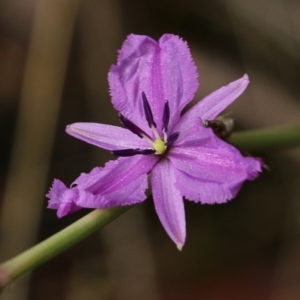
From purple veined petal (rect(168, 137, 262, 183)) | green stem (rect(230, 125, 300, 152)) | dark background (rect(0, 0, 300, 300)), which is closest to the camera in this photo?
purple veined petal (rect(168, 137, 262, 183))

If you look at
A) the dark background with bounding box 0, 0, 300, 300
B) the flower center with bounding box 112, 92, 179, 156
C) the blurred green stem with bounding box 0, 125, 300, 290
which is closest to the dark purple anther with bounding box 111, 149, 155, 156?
the flower center with bounding box 112, 92, 179, 156

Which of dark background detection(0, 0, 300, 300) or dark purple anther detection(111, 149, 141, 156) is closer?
dark purple anther detection(111, 149, 141, 156)

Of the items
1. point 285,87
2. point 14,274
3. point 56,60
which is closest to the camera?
point 14,274

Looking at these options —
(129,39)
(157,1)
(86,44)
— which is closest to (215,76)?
(157,1)

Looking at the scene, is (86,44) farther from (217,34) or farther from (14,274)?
(14,274)

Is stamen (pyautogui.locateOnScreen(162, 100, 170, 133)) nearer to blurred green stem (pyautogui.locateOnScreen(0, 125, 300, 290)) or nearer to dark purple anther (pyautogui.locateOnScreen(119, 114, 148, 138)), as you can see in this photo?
dark purple anther (pyautogui.locateOnScreen(119, 114, 148, 138))

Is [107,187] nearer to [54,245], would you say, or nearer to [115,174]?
[115,174]

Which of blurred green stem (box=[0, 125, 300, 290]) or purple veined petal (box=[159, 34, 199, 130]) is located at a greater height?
purple veined petal (box=[159, 34, 199, 130])
